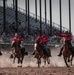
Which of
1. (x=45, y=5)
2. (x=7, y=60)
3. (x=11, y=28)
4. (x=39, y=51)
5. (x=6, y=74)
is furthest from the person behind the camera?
(x=45, y=5)

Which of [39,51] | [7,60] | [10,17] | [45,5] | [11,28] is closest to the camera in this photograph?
[39,51]

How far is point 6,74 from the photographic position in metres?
→ 19.2

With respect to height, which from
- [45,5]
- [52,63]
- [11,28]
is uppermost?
[45,5]

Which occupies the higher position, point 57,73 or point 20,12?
point 20,12

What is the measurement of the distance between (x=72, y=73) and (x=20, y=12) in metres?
53.1

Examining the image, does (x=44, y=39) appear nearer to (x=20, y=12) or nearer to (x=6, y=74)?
(x=6, y=74)

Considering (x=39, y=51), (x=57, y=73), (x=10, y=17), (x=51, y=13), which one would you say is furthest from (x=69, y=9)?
(x=57, y=73)

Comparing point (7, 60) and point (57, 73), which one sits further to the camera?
point (7, 60)

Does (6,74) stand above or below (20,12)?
below

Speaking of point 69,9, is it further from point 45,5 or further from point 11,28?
point 11,28

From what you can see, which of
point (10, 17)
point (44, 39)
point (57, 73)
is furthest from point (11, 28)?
point (57, 73)

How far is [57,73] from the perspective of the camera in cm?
1959

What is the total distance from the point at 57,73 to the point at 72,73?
2.23 feet

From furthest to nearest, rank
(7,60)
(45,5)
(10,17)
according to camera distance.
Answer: (45,5)
(10,17)
(7,60)
